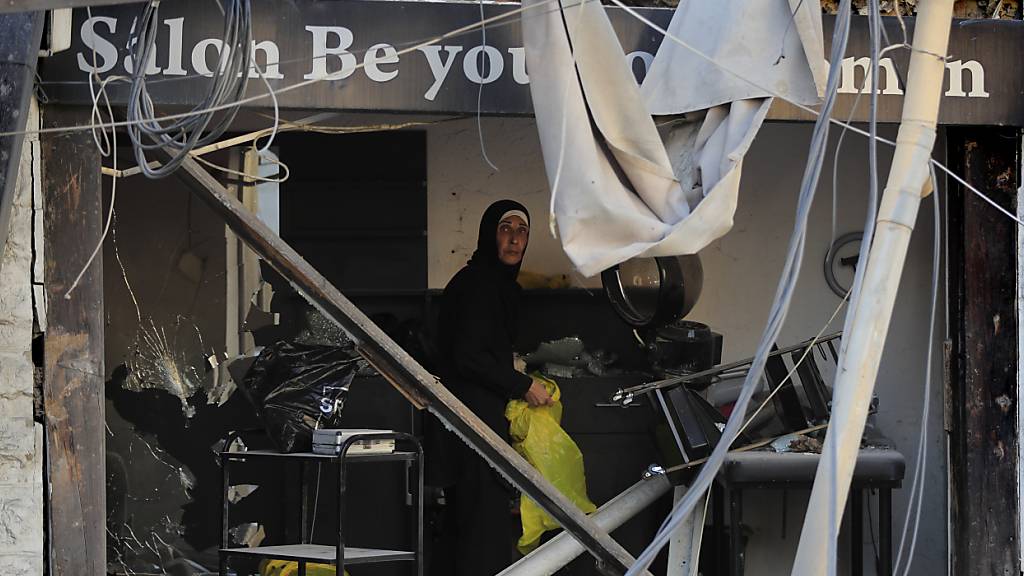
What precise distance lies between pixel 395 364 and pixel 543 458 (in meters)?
1.77

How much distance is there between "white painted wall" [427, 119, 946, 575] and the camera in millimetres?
6742

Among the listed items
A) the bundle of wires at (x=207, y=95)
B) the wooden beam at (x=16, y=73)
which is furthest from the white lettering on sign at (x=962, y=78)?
the wooden beam at (x=16, y=73)

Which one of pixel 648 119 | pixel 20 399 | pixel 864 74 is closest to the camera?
pixel 648 119

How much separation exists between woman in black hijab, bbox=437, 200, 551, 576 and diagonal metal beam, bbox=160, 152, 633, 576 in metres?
1.61

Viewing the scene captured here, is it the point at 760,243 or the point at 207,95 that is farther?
the point at 760,243

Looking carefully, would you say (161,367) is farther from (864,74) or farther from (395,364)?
(864,74)

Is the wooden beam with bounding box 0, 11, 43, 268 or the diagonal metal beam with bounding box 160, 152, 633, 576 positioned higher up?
the wooden beam with bounding box 0, 11, 43, 268

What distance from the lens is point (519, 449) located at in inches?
242

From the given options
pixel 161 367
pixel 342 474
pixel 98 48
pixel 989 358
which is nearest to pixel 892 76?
pixel 989 358

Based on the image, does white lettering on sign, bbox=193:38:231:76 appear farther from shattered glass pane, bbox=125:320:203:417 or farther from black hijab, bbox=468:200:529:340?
shattered glass pane, bbox=125:320:203:417

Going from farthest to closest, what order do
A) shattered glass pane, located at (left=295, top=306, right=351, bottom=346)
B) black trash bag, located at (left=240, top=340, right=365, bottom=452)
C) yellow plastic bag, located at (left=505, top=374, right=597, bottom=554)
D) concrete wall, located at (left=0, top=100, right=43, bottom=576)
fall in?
shattered glass pane, located at (left=295, top=306, right=351, bottom=346) < yellow plastic bag, located at (left=505, top=374, right=597, bottom=554) < black trash bag, located at (left=240, top=340, right=365, bottom=452) < concrete wall, located at (left=0, top=100, right=43, bottom=576)

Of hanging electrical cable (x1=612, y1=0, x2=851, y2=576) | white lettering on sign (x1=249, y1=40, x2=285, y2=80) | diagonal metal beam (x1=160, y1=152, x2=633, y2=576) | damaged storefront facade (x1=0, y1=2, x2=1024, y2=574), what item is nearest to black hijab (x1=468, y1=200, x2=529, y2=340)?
damaged storefront facade (x1=0, y1=2, x2=1024, y2=574)

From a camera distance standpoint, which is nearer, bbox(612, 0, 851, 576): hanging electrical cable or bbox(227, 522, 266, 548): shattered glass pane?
bbox(612, 0, 851, 576): hanging electrical cable

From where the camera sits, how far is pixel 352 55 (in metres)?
4.45
